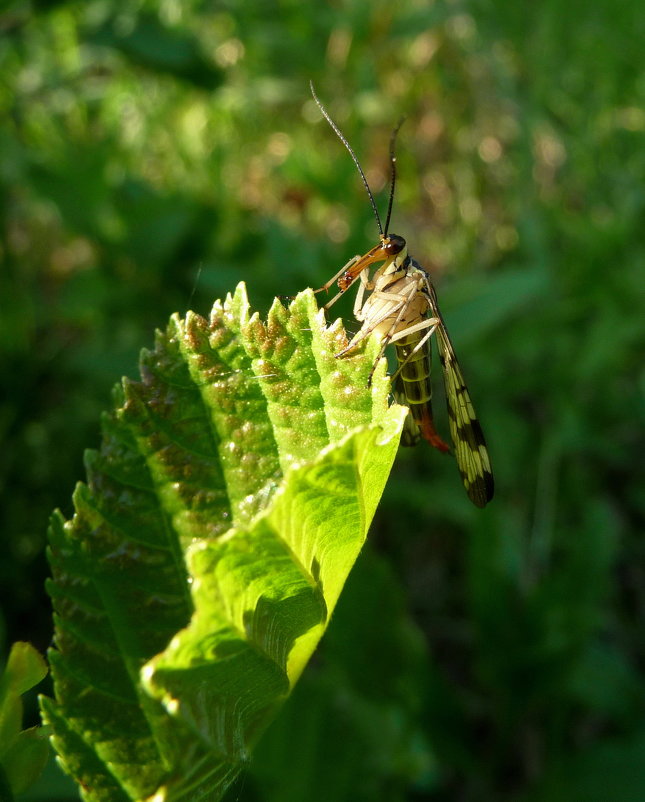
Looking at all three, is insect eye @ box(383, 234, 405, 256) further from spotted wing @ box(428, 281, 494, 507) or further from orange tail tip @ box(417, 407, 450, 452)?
orange tail tip @ box(417, 407, 450, 452)

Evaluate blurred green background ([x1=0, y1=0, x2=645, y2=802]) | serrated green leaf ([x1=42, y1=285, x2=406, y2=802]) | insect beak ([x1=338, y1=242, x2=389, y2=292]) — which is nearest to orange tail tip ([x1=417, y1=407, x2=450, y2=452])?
insect beak ([x1=338, y1=242, x2=389, y2=292])

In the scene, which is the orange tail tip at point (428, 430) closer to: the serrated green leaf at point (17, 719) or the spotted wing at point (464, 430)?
the spotted wing at point (464, 430)

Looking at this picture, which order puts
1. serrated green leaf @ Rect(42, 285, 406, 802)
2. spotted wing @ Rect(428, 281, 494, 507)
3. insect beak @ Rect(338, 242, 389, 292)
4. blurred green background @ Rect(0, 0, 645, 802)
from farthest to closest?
blurred green background @ Rect(0, 0, 645, 802) < insect beak @ Rect(338, 242, 389, 292) < spotted wing @ Rect(428, 281, 494, 507) < serrated green leaf @ Rect(42, 285, 406, 802)

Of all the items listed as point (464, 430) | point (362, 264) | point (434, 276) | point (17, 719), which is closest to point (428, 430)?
point (464, 430)

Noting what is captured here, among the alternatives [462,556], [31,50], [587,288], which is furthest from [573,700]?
[31,50]

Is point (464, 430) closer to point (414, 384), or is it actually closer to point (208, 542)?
point (414, 384)

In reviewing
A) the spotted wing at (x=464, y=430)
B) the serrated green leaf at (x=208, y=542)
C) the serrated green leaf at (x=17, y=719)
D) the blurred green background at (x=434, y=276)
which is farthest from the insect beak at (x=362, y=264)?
the serrated green leaf at (x=17, y=719)
